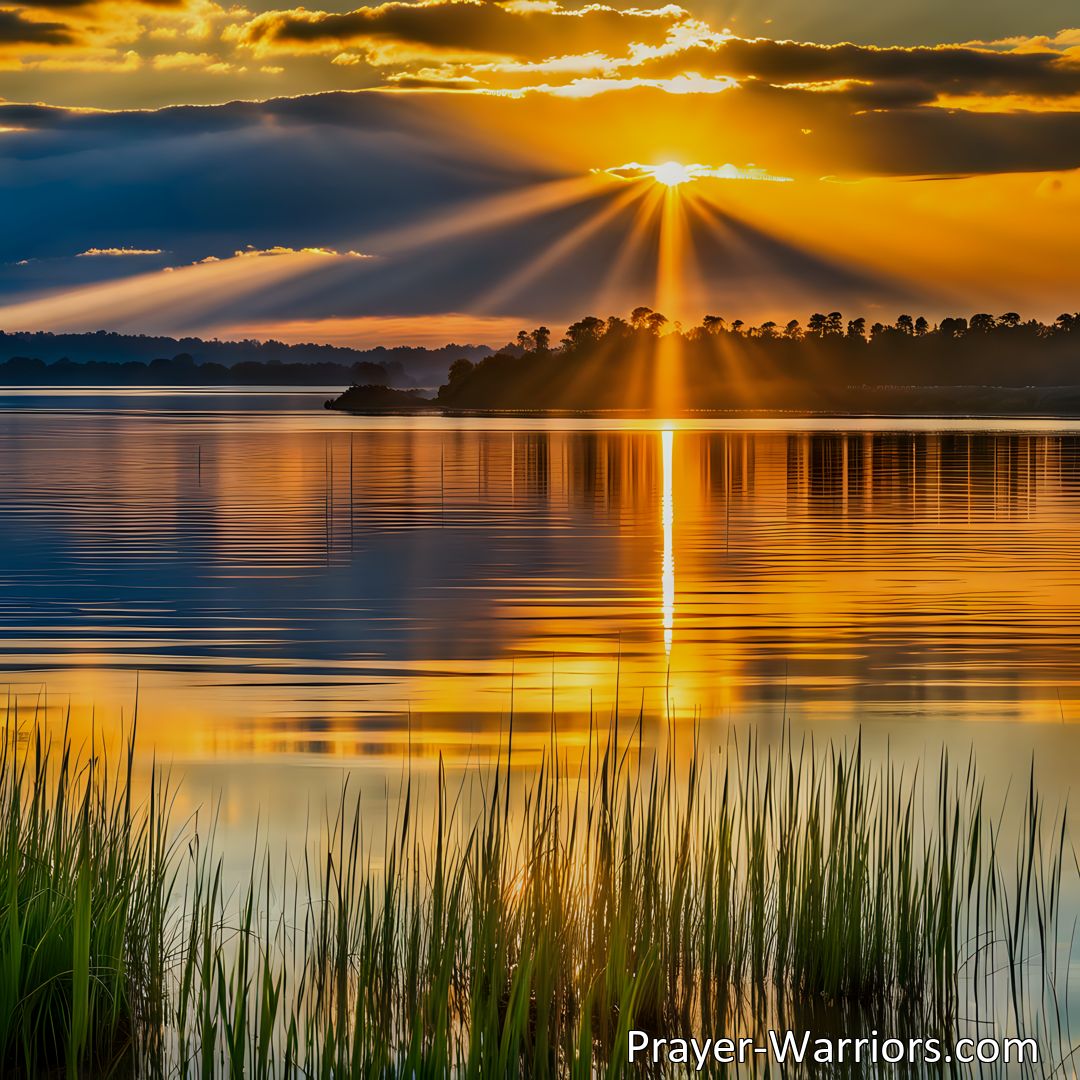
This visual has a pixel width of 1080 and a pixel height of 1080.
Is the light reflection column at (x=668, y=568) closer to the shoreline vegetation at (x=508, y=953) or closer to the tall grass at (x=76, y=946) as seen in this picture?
the shoreline vegetation at (x=508, y=953)

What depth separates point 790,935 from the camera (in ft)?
27.9

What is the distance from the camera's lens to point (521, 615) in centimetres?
2644

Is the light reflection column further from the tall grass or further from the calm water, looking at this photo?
the tall grass

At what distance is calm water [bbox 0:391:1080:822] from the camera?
1638cm

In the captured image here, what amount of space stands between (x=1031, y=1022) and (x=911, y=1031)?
76cm

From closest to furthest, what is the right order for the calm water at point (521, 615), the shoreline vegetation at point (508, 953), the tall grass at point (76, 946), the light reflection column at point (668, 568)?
the tall grass at point (76, 946) → the shoreline vegetation at point (508, 953) → the calm water at point (521, 615) → the light reflection column at point (668, 568)

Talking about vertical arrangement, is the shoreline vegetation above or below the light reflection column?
below

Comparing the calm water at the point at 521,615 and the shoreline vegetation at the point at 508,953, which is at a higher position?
the calm water at the point at 521,615

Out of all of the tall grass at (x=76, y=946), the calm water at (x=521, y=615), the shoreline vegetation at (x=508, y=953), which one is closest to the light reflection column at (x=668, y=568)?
the calm water at (x=521, y=615)

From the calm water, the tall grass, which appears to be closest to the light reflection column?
the calm water

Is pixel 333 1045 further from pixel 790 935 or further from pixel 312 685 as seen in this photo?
pixel 312 685

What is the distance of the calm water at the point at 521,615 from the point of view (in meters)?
16.4

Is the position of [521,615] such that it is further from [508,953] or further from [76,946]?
[76,946]

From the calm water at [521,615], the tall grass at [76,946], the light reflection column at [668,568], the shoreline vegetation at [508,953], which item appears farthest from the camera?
the light reflection column at [668,568]
